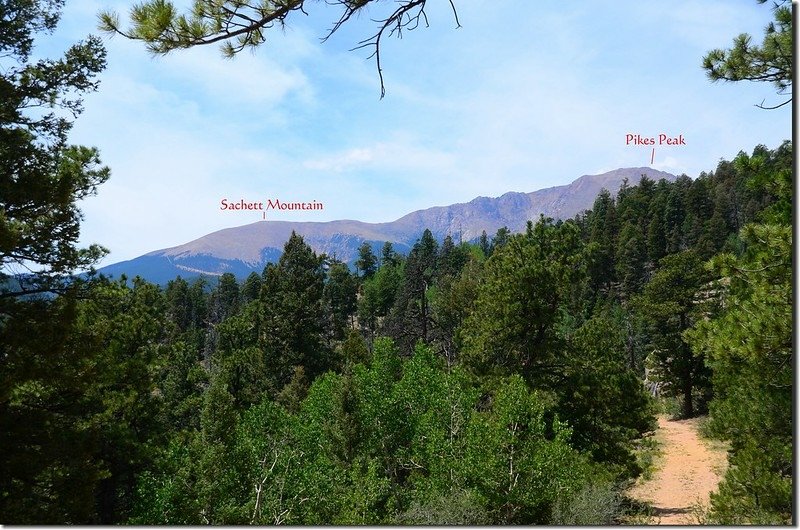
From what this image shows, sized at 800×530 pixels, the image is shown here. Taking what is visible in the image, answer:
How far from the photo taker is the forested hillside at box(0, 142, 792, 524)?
21.4ft

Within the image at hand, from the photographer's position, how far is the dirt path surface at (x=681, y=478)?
13.3 m

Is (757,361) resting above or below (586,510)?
above

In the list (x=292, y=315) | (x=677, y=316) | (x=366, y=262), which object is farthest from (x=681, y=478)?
(x=366, y=262)

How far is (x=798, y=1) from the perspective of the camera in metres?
4.89

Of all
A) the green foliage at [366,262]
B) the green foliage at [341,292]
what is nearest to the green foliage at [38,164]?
the green foliage at [341,292]

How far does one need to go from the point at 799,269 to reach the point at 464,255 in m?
85.4

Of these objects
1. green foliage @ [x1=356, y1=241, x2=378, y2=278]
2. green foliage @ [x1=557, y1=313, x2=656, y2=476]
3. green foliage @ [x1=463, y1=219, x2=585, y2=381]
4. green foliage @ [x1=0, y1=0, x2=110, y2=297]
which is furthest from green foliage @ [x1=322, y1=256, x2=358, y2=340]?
green foliage @ [x1=0, y1=0, x2=110, y2=297]

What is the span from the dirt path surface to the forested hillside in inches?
66.6

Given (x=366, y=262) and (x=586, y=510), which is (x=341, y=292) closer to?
(x=366, y=262)

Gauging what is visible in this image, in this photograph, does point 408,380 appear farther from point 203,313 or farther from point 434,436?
point 203,313

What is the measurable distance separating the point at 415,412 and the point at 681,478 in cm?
1051

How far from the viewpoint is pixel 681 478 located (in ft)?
60.2

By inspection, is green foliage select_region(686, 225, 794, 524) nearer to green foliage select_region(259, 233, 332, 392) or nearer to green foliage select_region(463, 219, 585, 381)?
green foliage select_region(463, 219, 585, 381)

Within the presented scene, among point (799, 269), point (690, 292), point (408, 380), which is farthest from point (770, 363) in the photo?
point (690, 292)
